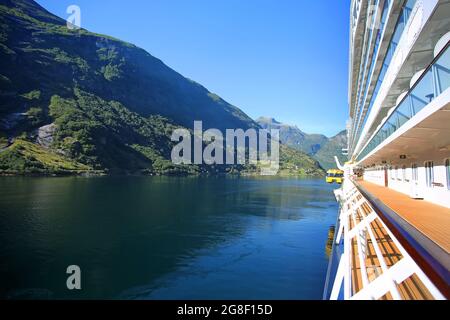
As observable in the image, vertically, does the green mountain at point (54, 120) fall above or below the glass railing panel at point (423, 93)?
above

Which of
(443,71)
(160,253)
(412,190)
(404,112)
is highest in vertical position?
(443,71)

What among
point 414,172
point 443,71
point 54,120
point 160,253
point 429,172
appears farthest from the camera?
point 54,120

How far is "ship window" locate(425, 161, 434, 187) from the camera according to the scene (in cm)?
1512

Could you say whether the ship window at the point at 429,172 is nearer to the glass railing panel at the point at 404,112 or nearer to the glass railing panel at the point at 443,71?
the glass railing panel at the point at 404,112

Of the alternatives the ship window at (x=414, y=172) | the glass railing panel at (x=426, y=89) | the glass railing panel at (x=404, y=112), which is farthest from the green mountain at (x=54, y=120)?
the glass railing panel at (x=426, y=89)

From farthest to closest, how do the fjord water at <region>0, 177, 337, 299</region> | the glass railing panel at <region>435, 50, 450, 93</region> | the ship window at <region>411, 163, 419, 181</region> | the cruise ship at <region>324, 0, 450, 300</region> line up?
the ship window at <region>411, 163, 419, 181</region> → the fjord water at <region>0, 177, 337, 299</region> → the glass railing panel at <region>435, 50, 450, 93</region> → the cruise ship at <region>324, 0, 450, 300</region>

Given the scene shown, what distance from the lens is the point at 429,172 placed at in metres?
15.5

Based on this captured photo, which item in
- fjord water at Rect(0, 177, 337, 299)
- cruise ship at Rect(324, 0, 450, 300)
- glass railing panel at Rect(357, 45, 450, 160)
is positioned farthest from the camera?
fjord water at Rect(0, 177, 337, 299)

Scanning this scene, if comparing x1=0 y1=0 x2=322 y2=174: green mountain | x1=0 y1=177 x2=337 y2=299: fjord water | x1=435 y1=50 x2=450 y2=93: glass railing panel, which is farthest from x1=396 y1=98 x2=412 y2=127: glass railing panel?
x1=0 y1=0 x2=322 y2=174: green mountain

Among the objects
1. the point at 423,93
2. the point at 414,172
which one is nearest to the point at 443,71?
the point at 423,93

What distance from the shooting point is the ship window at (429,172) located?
15123 mm

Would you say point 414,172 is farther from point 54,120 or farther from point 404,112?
point 54,120

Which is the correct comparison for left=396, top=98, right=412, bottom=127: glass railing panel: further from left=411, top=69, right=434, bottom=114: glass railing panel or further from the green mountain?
the green mountain

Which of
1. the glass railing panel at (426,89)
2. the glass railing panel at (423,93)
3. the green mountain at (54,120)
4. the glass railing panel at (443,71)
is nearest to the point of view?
the glass railing panel at (443,71)
